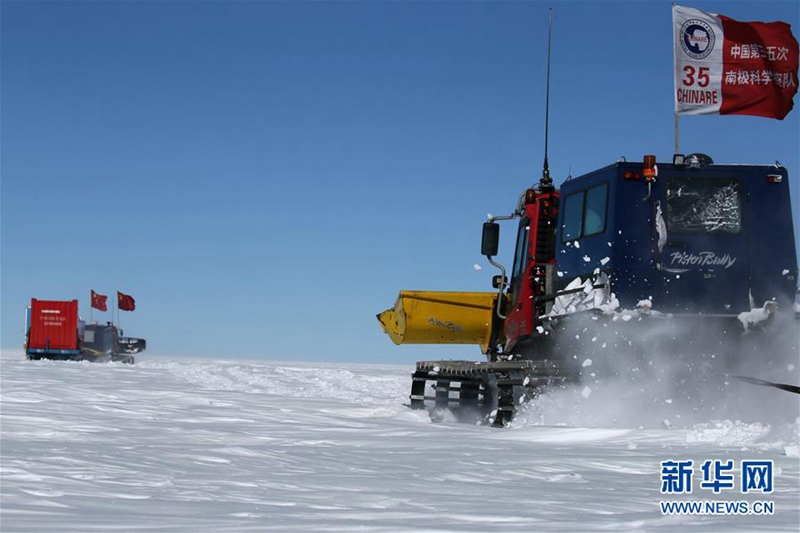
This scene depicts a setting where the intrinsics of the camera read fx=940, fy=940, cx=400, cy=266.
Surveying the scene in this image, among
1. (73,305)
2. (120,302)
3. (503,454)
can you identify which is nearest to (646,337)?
(503,454)

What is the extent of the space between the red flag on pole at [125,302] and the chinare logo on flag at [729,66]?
47428mm

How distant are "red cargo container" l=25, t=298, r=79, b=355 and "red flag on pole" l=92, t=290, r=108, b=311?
31.1 ft

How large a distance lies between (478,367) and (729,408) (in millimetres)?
2845

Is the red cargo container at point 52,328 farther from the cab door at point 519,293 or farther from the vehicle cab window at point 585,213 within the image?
the vehicle cab window at point 585,213

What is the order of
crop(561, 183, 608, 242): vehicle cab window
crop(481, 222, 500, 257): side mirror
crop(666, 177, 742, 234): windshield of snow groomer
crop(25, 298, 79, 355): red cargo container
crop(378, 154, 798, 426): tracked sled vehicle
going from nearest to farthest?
crop(378, 154, 798, 426): tracked sled vehicle
crop(666, 177, 742, 234): windshield of snow groomer
crop(561, 183, 608, 242): vehicle cab window
crop(481, 222, 500, 257): side mirror
crop(25, 298, 79, 355): red cargo container

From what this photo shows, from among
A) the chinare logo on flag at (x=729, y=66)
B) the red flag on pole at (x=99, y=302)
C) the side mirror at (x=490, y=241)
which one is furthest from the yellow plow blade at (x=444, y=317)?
the red flag on pole at (x=99, y=302)

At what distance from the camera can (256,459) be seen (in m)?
7.25

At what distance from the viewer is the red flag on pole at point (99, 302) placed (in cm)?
5400

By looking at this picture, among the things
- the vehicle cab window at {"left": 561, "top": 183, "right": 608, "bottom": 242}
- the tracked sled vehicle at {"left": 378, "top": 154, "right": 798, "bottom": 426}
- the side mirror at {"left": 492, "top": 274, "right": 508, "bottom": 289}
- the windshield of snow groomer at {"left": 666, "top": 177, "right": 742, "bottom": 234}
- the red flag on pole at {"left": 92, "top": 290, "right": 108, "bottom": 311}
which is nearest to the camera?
the tracked sled vehicle at {"left": 378, "top": 154, "right": 798, "bottom": 426}

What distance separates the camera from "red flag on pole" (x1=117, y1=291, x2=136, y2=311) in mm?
54844

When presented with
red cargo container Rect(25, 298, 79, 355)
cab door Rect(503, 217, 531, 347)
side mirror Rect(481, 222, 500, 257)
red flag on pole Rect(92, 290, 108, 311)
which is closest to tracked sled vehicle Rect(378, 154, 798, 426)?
cab door Rect(503, 217, 531, 347)

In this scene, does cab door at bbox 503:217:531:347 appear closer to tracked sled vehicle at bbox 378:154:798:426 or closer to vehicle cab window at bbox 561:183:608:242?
tracked sled vehicle at bbox 378:154:798:426

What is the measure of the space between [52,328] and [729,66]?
3875 centimetres

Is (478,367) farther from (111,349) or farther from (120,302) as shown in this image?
(120,302)
